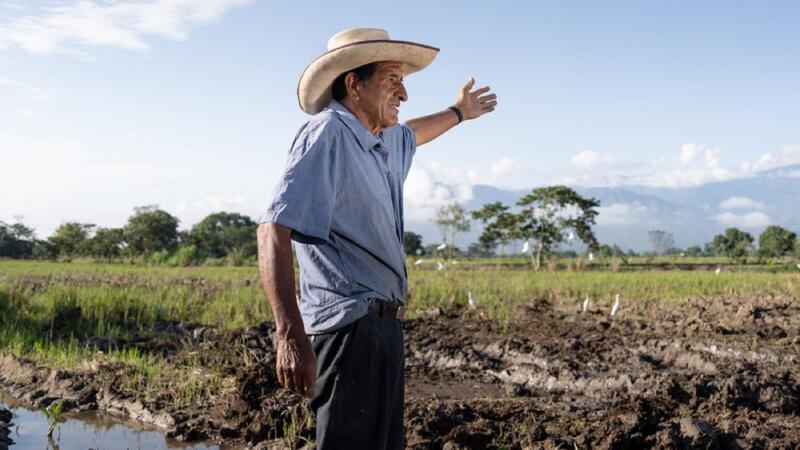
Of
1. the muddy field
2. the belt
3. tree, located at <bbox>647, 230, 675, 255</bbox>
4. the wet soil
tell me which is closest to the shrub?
the muddy field

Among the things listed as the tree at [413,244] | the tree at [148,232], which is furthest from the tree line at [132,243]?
the tree at [413,244]

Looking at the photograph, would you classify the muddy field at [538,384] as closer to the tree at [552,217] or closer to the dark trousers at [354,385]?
the dark trousers at [354,385]

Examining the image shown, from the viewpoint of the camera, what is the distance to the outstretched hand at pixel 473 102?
3.93 meters

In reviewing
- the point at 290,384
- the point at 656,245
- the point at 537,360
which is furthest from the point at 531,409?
the point at 656,245

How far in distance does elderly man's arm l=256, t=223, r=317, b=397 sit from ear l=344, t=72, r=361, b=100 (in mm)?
644

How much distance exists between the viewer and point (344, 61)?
2.72 meters

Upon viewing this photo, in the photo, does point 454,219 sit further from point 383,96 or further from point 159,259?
point 383,96

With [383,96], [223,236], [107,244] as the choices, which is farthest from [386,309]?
[223,236]

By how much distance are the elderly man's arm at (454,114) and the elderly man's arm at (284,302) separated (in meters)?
1.34

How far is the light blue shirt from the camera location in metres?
2.37

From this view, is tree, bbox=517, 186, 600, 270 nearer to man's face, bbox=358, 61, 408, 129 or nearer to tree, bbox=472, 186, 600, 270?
tree, bbox=472, 186, 600, 270

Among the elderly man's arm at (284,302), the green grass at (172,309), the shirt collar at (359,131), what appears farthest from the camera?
the green grass at (172,309)

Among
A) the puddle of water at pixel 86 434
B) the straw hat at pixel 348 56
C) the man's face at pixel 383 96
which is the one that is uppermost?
the straw hat at pixel 348 56

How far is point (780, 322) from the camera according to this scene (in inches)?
348
